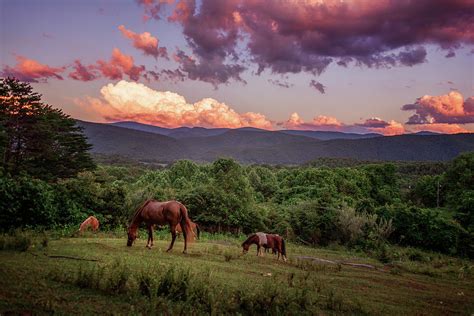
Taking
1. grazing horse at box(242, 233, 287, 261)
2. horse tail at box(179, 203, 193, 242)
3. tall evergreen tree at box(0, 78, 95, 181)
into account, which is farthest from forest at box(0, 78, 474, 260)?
grazing horse at box(242, 233, 287, 261)

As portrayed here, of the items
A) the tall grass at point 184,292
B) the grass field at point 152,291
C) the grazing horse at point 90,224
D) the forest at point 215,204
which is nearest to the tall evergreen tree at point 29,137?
the forest at point 215,204

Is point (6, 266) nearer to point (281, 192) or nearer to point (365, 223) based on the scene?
point (365, 223)

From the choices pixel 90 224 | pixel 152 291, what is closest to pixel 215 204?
pixel 90 224

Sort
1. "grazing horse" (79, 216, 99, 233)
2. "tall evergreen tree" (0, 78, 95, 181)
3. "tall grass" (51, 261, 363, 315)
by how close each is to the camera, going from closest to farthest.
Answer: "tall grass" (51, 261, 363, 315) < "grazing horse" (79, 216, 99, 233) < "tall evergreen tree" (0, 78, 95, 181)

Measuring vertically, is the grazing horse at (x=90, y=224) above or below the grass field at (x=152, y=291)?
below

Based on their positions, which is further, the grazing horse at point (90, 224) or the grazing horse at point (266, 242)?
the grazing horse at point (90, 224)

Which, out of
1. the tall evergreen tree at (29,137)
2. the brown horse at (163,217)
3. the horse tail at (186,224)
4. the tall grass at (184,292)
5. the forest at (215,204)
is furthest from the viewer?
the tall evergreen tree at (29,137)

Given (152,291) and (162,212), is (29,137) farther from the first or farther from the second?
(152,291)

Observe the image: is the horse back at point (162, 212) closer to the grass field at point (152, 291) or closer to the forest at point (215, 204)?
the grass field at point (152, 291)

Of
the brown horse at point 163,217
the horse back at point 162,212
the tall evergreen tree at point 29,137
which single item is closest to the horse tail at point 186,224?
the brown horse at point 163,217

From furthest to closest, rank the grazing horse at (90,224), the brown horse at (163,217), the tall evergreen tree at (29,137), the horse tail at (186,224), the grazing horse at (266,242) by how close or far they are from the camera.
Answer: the tall evergreen tree at (29,137), the grazing horse at (90,224), the grazing horse at (266,242), the horse tail at (186,224), the brown horse at (163,217)

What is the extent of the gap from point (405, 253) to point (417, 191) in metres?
59.8

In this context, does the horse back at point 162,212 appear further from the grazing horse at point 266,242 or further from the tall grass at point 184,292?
the tall grass at point 184,292

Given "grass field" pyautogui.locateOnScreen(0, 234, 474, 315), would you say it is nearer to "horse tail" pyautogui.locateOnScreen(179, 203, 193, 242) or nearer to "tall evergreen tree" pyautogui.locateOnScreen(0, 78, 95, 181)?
"horse tail" pyautogui.locateOnScreen(179, 203, 193, 242)
